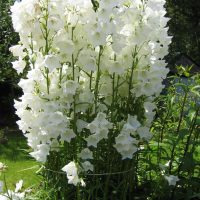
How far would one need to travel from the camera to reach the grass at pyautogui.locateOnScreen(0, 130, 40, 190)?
18.6 ft

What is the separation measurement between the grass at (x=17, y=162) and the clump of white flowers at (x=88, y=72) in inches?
55.7

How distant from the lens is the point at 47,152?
3.02m

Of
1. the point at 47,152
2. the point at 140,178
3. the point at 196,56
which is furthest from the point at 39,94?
the point at 196,56

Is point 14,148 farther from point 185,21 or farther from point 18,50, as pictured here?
point 185,21

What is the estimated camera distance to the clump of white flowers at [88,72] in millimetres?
2844

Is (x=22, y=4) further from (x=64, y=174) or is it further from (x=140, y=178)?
(x=140, y=178)

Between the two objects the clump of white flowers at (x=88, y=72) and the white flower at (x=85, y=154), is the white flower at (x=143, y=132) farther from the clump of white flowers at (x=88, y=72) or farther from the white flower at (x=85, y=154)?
the white flower at (x=85, y=154)

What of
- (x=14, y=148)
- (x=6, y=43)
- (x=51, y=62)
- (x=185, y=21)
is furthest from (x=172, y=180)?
(x=185, y=21)

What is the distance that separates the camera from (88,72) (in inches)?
122

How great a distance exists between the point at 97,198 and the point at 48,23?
124cm

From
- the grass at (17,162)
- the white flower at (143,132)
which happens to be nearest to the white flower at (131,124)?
the white flower at (143,132)

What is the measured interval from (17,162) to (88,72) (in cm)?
436

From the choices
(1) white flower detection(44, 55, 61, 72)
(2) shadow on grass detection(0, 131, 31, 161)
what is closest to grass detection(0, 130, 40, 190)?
(2) shadow on grass detection(0, 131, 31, 161)

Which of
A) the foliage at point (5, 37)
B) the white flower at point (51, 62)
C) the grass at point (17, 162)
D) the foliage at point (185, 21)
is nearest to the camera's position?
the white flower at point (51, 62)
